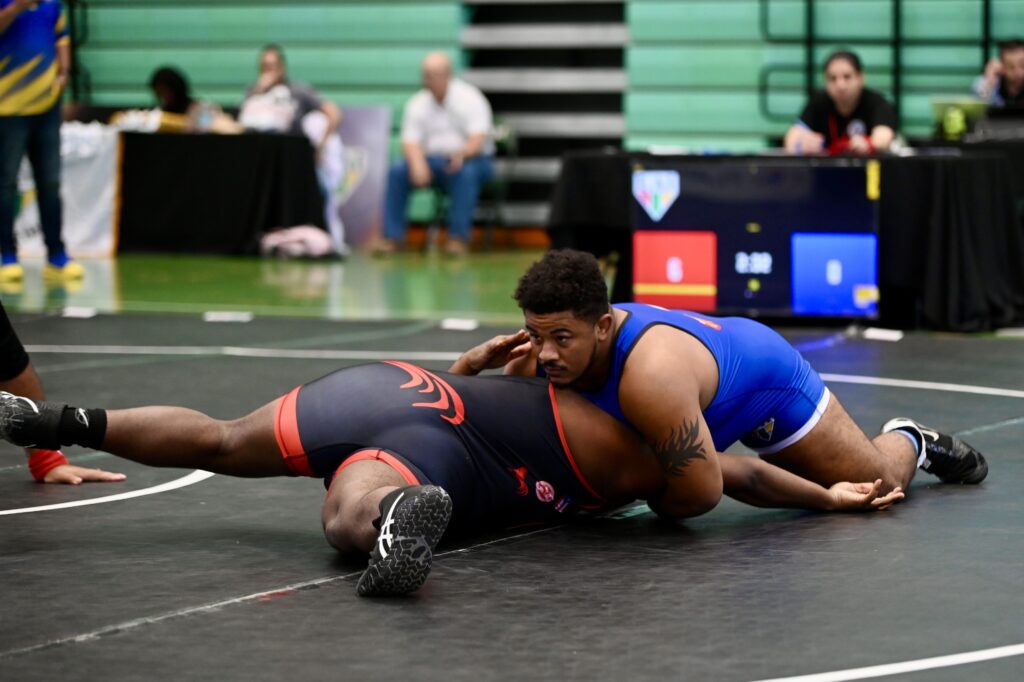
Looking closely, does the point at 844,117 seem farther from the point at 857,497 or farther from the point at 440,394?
the point at 440,394

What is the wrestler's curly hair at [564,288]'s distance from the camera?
3.73 m

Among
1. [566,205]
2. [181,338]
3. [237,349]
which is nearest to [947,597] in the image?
[237,349]

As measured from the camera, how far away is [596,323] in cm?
380

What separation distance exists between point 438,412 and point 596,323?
420mm

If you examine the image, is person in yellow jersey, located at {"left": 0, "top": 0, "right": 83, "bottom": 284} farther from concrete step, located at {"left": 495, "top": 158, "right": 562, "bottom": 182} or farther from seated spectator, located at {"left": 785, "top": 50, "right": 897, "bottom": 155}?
concrete step, located at {"left": 495, "top": 158, "right": 562, "bottom": 182}

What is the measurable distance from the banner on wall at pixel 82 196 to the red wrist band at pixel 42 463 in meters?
8.20

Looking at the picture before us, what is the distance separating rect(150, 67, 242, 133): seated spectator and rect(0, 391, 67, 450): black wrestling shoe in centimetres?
891

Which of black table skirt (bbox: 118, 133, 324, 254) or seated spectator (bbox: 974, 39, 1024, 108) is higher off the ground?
seated spectator (bbox: 974, 39, 1024, 108)

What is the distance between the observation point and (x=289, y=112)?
12.8m

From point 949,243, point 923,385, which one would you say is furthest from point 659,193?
point 923,385

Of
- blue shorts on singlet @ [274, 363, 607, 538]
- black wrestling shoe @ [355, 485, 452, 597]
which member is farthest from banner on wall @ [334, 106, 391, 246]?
black wrestling shoe @ [355, 485, 452, 597]

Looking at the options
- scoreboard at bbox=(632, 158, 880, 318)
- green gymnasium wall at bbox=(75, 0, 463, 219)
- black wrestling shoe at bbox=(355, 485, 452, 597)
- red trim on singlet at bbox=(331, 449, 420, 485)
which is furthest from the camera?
green gymnasium wall at bbox=(75, 0, 463, 219)

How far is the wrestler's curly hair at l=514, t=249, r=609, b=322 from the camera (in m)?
3.73

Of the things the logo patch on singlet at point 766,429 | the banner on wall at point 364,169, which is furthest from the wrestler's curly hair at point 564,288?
the banner on wall at point 364,169
